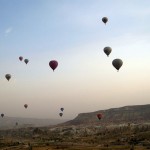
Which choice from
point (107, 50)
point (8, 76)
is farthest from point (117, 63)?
point (8, 76)

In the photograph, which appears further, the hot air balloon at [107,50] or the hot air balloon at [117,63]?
the hot air balloon at [107,50]

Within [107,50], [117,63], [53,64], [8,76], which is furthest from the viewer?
[8,76]

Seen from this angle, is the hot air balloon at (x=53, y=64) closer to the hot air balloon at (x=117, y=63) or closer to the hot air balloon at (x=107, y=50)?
the hot air balloon at (x=107, y=50)

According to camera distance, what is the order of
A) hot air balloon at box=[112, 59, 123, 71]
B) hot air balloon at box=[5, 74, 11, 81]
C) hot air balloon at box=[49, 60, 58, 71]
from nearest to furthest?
hot air balloon at box=[112, 59, 123, 71] < hot air balloon at box=[49, 60, 58, 71] < hot air balloon at box=[5, 74, 11, 81]

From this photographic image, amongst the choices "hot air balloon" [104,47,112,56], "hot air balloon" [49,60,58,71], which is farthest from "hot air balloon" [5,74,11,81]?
"hot air balloon" [104,47,112,56]

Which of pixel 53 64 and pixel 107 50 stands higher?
pixel 107 50

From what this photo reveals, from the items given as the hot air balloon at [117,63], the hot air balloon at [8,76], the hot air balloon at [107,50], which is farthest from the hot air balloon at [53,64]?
the hot air balloon at [8,76]

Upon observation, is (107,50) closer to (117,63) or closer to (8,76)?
(117,63)

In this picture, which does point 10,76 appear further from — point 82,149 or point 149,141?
point 149,141

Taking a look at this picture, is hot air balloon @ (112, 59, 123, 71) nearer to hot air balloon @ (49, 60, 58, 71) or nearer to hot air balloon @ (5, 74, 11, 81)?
hot air balloon @ (49, 60, 58, 71)

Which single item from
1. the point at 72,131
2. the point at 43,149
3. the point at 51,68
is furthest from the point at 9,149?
the point at 72,131

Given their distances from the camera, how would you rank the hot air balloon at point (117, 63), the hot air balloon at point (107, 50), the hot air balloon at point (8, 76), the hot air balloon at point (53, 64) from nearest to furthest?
the hot air balloon at point (117, 63)
the hot air balloon at point (53, 64)
the hot air balloon at point (107, 50)
the hot air balloon at point (8, 76)
